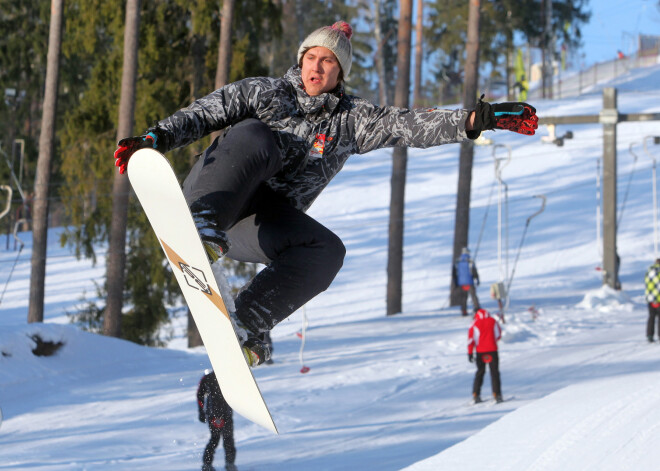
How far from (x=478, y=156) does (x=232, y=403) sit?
99.3ft

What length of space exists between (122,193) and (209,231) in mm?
9947

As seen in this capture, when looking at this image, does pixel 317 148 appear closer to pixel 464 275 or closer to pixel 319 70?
pixel 319 70

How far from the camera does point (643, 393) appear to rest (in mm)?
7098

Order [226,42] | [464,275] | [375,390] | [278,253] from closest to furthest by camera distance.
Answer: [278,253] < [375,390] < [226,42] < [464,275]

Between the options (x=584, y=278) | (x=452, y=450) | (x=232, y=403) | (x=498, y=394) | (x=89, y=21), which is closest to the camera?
(x=232, y=403)

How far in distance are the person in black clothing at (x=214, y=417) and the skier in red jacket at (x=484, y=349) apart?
367cm

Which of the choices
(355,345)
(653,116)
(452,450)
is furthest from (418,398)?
(653,116)

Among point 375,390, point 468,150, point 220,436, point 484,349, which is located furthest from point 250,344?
point 468,150

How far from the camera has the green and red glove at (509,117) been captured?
3391 mm

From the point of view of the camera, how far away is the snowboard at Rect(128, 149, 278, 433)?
3223 millimetres

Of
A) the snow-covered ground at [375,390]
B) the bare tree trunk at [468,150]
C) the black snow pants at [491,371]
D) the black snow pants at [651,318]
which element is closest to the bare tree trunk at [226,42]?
the snow-covered ground at [375,390]

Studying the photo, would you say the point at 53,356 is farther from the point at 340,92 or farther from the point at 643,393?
the point at 340,92

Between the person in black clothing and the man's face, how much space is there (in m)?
3.06

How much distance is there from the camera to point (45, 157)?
45.5 ft
